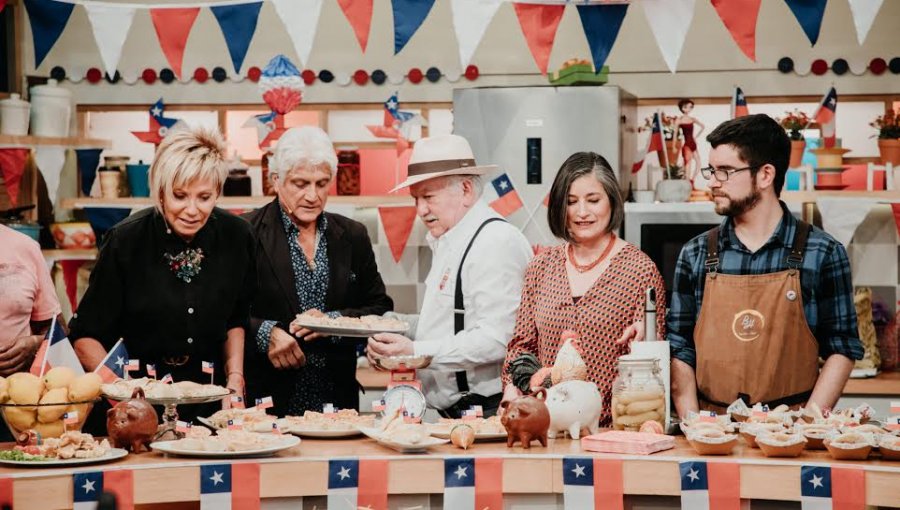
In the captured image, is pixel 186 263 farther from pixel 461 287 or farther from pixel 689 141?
pixel 689 141

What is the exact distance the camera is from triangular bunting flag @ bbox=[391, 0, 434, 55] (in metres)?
4.98

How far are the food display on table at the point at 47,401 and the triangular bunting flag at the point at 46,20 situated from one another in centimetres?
250

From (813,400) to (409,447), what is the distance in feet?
3.79

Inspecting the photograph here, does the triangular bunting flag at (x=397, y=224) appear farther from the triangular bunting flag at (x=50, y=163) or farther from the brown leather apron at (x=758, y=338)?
the brown leather apron at (x=758, y=338)

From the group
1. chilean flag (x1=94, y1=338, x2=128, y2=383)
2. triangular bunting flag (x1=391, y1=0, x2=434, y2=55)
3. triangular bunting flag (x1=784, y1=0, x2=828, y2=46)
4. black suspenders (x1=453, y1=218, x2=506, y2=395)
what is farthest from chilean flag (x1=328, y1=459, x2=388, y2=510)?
triangular bunting flag (x1=784, y1=0, x2=828, y2=46)

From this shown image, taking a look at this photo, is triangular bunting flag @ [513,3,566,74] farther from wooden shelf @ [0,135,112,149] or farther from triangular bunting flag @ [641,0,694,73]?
wooden shelf @ [0,135,112,149]

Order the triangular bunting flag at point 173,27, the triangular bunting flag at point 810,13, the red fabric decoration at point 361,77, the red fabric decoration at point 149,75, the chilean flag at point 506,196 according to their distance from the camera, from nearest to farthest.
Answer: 1. the triangular bunting flag at point 810,13
2. the triangular bunting flag at point 173,27
3. the chilean flag at point 506,196
4. the red fabric decoration at point 361,77
5. the red fabric decoration at point 149,75

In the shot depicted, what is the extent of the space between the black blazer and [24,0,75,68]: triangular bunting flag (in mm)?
1584

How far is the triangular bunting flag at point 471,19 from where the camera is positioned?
15.9 ft

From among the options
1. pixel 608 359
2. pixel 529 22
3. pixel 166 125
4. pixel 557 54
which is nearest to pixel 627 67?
pixel 557 54

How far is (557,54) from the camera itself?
683 centimetres

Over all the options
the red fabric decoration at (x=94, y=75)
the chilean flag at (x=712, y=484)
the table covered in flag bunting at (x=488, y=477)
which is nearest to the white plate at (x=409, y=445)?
the table covered in flag bunting at (x=488, y=477)

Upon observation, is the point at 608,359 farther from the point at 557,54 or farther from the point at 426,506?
the point at 557,54

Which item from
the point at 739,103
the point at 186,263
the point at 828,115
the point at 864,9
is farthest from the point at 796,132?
the point at 186,263
